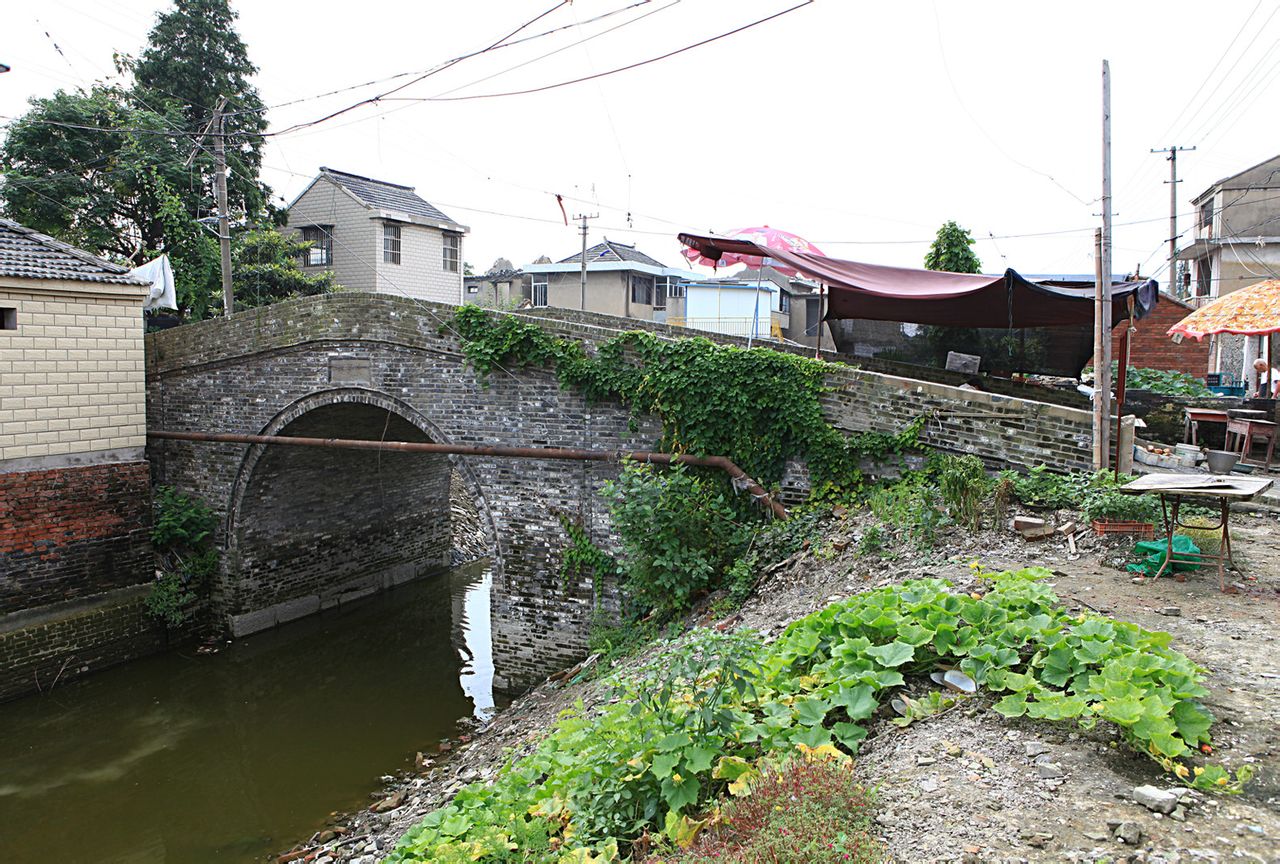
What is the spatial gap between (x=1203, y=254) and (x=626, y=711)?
84.6 feet

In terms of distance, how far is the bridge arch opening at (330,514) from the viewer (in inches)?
424

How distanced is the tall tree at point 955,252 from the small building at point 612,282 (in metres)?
14.9

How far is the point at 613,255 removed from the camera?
89.7ft

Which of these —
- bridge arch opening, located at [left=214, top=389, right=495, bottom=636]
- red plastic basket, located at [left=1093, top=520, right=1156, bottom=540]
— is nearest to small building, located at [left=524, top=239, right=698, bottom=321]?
bridge arch opening, located at [left=214, top=389, right=495, bottom=636]

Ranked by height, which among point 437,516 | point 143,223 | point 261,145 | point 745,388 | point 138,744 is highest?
point 261,145

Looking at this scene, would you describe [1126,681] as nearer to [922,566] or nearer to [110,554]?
[922,566]

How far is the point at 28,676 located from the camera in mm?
9391

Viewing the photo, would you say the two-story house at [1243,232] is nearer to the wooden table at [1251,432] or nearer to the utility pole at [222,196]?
the wooden table at [1251,432]

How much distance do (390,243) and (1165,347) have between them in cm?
1880

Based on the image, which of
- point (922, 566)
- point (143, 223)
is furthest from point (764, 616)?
point (143, 223)

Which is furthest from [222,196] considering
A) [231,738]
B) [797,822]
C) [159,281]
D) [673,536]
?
[797,822]

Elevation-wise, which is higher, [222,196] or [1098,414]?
[222,196]

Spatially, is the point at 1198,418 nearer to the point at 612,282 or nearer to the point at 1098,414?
the point at 1098,414

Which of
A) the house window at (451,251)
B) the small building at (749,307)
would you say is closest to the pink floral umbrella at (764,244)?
the small building at (749,307)
